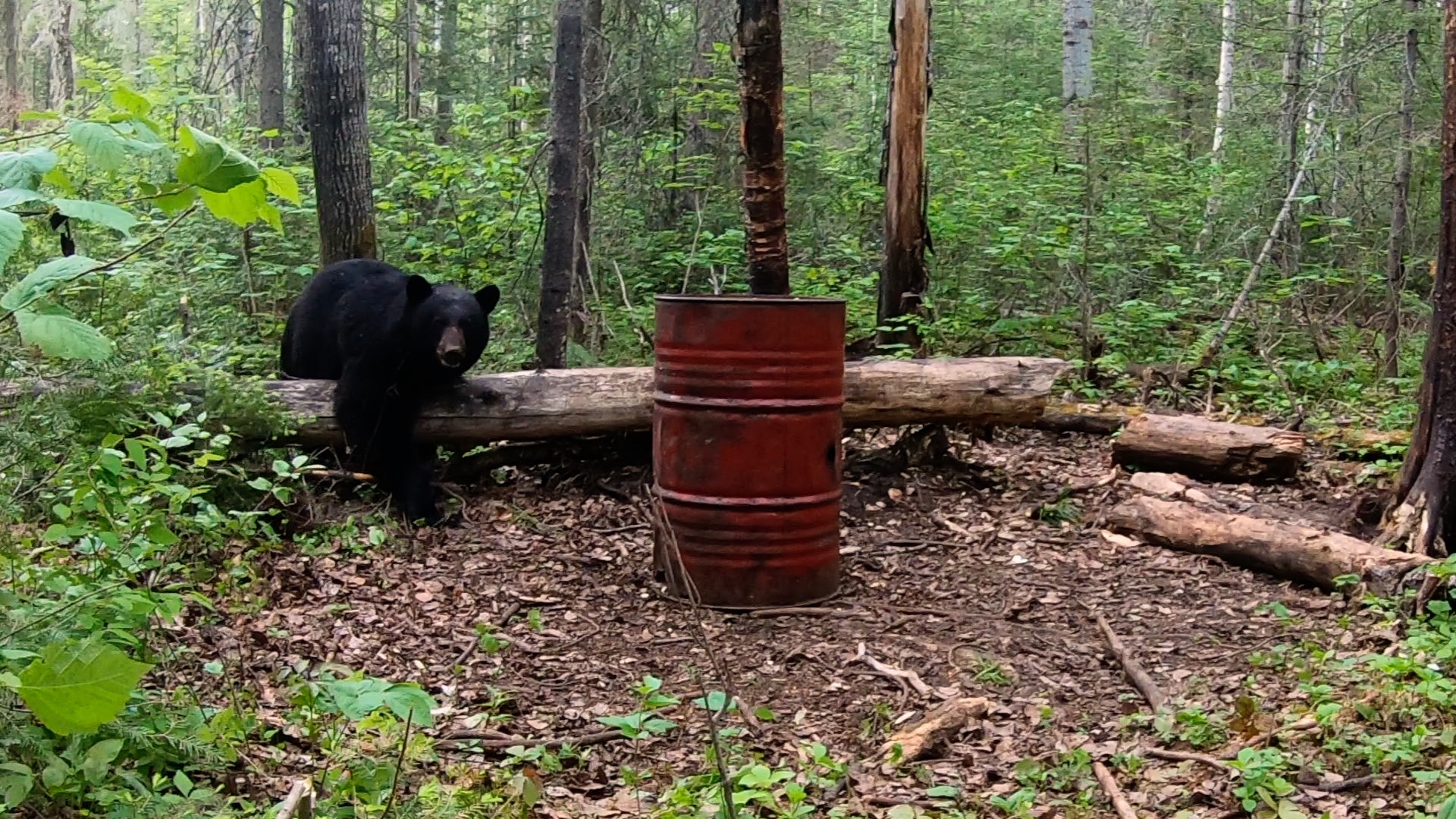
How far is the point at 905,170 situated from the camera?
915 centimetres

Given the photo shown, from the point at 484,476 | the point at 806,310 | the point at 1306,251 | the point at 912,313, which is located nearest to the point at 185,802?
the point at 806,310

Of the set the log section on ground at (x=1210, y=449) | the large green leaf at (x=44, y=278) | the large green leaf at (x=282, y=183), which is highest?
the large green leaf at (x=282, y=183)

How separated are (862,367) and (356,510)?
3.08 metres

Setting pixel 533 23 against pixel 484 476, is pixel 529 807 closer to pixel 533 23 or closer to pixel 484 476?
pixel 484 476

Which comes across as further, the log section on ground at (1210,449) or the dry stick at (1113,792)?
the log section on ground at (1210,449)

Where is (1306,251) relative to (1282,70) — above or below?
below

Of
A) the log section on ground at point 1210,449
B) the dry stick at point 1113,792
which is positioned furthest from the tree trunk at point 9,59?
the dry stick at point 1113,792

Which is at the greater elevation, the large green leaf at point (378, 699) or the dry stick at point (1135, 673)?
the large green leaf at point (378, 699)

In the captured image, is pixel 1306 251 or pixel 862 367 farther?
pixel 1306 251

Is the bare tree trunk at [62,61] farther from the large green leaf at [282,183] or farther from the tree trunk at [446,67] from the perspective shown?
the large green leaf at [282,183]

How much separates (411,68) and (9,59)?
12191mm

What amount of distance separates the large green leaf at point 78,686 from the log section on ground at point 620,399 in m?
4.93

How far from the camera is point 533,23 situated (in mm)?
13227

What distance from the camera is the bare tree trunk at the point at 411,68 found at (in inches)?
619
